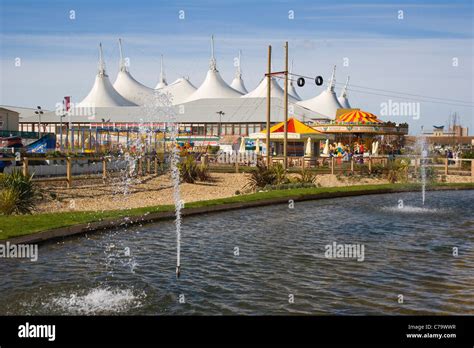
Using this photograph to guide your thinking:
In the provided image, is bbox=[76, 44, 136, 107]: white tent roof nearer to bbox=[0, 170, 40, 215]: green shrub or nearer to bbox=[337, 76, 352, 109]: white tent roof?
bbox=[337, 76, 352, 109]: white tent roof

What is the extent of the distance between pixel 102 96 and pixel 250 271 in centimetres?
10288

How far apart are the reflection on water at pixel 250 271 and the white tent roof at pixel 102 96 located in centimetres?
9475

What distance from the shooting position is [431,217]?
18.3 meters

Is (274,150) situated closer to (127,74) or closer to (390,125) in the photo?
(390,125)

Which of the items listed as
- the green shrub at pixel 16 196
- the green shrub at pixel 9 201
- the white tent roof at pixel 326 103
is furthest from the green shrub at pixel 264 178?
the white tent roof at pixel 326 103

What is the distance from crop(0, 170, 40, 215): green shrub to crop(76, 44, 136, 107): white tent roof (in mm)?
90155

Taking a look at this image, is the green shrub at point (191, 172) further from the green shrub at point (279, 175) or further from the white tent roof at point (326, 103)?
the white tent roof at point (326, 103)

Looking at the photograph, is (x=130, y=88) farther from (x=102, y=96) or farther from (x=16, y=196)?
(x=16, y=196)

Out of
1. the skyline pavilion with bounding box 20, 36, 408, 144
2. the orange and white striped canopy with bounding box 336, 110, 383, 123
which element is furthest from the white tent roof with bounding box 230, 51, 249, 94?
the orange and white striped canopy with bounding box 336, 110, 383, 123

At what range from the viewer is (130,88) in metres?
125

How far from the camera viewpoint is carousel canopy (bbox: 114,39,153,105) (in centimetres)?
11856

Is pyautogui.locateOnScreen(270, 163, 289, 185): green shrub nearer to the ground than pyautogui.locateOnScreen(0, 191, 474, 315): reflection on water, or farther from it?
farther from it

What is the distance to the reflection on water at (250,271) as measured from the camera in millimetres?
8352
